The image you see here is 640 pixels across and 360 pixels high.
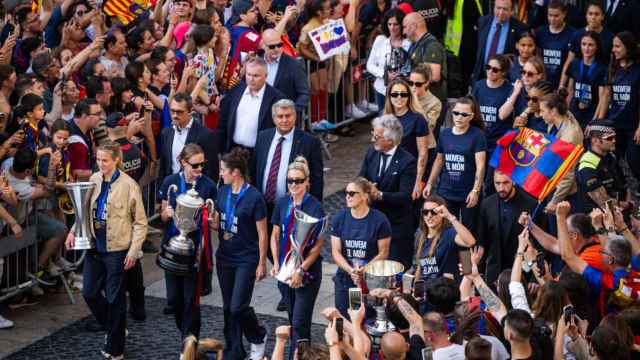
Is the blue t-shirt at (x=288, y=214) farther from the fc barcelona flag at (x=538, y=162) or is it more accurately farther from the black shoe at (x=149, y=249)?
the black shoe at (x=149, y=249)

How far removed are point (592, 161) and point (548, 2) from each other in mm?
6024

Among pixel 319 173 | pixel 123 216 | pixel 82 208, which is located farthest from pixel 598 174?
pixel 82 208

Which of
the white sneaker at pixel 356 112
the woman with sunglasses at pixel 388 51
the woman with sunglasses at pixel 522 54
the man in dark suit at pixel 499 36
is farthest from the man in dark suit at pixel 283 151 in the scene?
the white sneaker at pixel 356 112

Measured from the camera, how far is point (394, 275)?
11.3 m

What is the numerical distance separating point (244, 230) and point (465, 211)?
2657 millimetres

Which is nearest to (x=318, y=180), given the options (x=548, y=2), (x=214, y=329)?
(x=214, y=329)

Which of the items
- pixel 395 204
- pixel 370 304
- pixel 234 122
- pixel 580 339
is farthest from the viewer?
pixel 234 122

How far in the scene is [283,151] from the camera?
13664 mm

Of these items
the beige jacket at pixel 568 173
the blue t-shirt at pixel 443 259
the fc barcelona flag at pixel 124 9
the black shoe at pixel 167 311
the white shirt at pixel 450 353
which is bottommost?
the black shoe at pixel 167 311

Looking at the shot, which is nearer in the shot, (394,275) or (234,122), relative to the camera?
(394,275)

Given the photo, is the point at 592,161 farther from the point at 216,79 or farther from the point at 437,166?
the point at 216,79

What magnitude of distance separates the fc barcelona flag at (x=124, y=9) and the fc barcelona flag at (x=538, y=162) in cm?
655

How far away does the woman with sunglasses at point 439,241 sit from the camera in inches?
463

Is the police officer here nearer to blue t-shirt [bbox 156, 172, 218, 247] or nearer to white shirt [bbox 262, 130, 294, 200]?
white shirt [bbox 262, 130, 294, 200]
